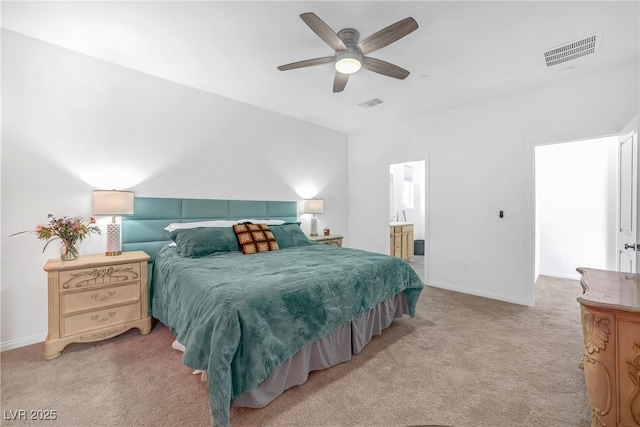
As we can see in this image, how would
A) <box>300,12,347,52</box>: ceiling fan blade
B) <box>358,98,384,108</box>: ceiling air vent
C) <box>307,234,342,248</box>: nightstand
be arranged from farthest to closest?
<box>307,234,342,248</box>: nightstand → <box>358,98,384,108</box>: ceiling air vent → <box>300,12,347,52</box>: ceiling fan blade

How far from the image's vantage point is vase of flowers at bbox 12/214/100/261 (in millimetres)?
2377

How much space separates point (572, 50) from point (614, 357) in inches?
110

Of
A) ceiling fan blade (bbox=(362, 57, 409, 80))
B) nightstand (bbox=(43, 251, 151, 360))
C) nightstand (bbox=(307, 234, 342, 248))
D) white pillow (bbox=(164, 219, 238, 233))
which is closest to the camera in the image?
nightstand (bbox=(43, 251, 151, 360))

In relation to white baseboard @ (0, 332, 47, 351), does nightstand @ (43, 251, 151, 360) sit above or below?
above

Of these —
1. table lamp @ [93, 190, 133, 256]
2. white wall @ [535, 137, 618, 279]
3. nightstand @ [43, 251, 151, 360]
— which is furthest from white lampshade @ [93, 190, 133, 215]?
white wall @ [535, 137, 618, 279]

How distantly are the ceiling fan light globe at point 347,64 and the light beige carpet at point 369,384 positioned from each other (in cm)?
254

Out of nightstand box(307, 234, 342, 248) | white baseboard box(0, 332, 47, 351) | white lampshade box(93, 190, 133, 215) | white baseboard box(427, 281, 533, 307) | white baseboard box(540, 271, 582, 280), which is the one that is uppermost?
white lampshade box(93, 190, 133, 215)

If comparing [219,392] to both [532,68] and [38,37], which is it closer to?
[38,37]

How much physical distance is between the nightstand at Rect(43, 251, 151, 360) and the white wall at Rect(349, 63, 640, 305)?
13.3 ft

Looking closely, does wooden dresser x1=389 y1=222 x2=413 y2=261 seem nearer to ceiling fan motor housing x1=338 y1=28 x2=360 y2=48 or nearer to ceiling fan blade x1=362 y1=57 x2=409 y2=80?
ceiling fan blade x1=362 y1=57 x2=409 y2=80

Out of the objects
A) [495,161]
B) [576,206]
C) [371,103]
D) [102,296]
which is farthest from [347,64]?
[576,206]

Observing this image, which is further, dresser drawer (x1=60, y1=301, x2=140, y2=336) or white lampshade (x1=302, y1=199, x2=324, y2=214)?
white lampshade (x1=302, y1=199, x2=324, y2=214)

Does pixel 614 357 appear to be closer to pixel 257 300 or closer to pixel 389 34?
pixel 257 300

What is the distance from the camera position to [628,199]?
8.72 feet
